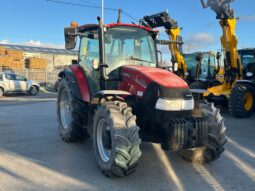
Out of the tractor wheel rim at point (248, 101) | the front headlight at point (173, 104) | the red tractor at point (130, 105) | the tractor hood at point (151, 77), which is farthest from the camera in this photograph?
the tractor wheel rim at point (248, 101)

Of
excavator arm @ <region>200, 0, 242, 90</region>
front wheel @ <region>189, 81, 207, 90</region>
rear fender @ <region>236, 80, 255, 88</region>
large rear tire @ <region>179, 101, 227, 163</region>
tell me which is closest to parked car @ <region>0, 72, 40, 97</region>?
front wheel @ <region>189, 81, 207, 90</region>

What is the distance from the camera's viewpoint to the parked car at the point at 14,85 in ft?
69.8

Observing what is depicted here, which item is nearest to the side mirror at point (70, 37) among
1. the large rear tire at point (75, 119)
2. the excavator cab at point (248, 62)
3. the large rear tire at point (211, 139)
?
the large rear tire at point (75, 119)

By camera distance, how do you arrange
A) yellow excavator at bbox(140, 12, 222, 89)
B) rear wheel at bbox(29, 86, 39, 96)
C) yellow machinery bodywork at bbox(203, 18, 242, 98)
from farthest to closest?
1. rear wheel at bbox(29, 86, 39, 96)
2. yellow excavator at bbox(140, 12, 222, 89)
3. yellow machinery bodywork at bbox(203, 18, 242, 98)

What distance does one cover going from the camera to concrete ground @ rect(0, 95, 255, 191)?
4645mm

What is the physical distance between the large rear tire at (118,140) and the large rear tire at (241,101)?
632 centimetres

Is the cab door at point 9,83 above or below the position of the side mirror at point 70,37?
below

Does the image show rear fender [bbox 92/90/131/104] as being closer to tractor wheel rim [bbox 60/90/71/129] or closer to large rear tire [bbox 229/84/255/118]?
tractor wheel rim [bbox 60/90/71/129]

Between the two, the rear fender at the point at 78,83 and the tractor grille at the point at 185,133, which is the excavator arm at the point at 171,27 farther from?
the tractor grille at the point at 185,133

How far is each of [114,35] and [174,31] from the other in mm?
7499

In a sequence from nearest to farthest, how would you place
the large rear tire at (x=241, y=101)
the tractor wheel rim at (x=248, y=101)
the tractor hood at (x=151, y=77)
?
the tractor hood at (x=151, y=77), the large rear tire at (x=241, y=101), the tractor wheel rim at (x=248, y=101)

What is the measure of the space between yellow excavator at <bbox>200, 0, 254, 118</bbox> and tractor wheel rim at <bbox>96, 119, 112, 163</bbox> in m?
6.33

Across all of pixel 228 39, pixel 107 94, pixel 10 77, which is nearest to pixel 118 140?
pixel 107 94

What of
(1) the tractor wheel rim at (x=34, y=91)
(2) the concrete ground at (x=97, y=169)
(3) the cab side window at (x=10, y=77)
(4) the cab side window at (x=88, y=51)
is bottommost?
(1) the tractor wheel rim at (x=34, y=91)
